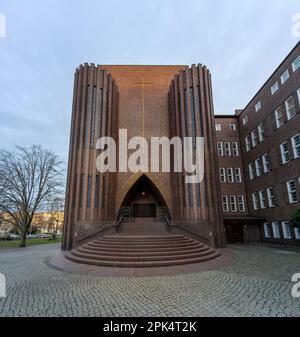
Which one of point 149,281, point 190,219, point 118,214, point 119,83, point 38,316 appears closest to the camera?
point 38,316

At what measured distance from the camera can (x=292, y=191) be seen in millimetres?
14484

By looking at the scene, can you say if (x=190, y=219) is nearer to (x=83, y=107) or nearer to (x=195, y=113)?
(x=195, y=113)

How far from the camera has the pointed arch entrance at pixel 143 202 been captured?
61.4 feet

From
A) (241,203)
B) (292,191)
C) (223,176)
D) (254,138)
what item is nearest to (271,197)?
(292,191)

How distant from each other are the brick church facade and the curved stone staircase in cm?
290

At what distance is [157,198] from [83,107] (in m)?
11.5

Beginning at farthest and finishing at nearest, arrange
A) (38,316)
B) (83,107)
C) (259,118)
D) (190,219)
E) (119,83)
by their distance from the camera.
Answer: (119,83) → (259,118) → (83,107) → (190,219) → (38,316)

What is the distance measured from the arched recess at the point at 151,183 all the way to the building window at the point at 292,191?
→ 991cm

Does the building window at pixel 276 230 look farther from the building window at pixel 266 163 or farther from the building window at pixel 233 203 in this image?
the building window at pixel 266 163

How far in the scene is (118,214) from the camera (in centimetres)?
1714

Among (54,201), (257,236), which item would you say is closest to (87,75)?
(54,201)

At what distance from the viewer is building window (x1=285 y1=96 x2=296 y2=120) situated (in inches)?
568

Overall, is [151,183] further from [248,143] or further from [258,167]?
[248,143]

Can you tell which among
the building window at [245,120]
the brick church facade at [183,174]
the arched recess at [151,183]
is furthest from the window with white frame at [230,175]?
the arched recess at [151,183]
